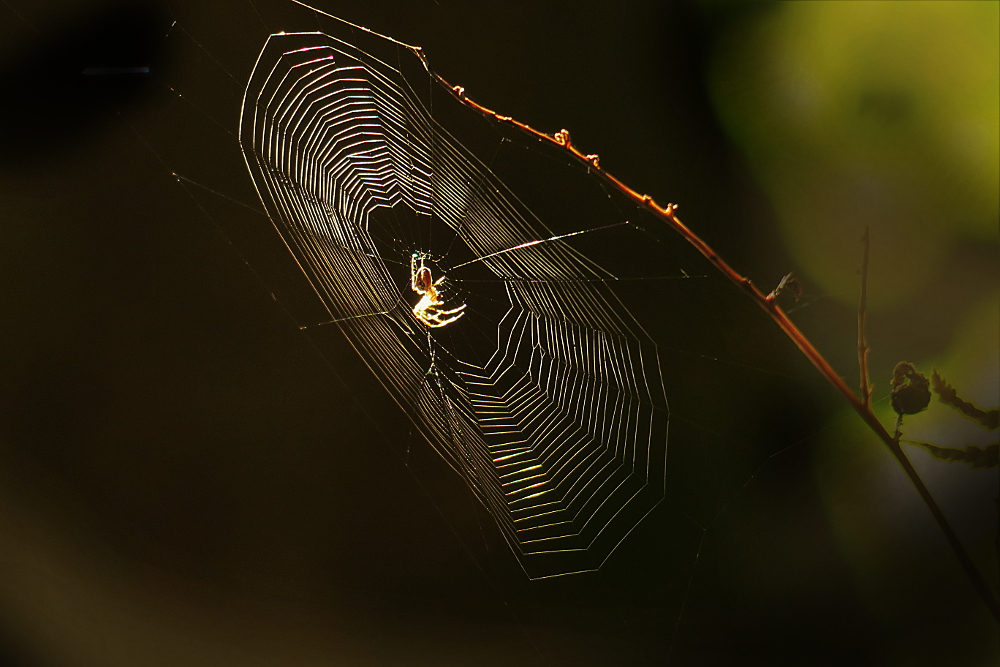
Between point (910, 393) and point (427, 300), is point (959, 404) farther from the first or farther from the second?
point (427, 300)

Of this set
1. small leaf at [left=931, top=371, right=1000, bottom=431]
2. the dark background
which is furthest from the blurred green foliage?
small leaf at [left=931, top=371, right=1000, bottom=431]

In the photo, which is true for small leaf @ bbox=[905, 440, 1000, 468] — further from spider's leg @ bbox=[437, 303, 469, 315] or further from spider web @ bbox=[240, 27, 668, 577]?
spider's leg @ bbox=[437, 303, 469, 315]

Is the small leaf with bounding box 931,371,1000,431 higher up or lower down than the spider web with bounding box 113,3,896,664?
higher up

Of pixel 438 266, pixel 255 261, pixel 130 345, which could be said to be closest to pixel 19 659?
pixel 130 345

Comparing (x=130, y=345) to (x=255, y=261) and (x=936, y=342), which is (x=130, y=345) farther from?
(x=936, y=342)

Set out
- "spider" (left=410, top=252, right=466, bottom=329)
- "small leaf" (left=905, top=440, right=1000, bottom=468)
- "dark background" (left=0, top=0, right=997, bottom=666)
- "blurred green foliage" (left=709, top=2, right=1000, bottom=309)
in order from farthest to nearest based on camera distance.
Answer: "spider" (left=410, top=252, right=466, bottom=329) < "dark background" (left=0, top=0, right=997, bottom=666) < "blurred green foliage" (left=709, top=2, right=1000, bottom=309) < "small leaf" (left=905, top=440, right=1000, bottom=468)

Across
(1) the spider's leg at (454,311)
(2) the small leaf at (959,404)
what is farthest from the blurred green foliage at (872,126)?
(1) the spider's leg at (454,311)
